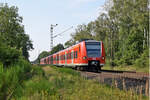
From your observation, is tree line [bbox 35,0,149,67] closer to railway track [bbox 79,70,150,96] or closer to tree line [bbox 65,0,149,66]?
tree line [bbox 65,0,149,66]

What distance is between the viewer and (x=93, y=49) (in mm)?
16078

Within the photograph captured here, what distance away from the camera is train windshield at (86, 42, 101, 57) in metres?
15.9

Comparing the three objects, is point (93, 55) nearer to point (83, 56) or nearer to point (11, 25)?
point (83, 56)

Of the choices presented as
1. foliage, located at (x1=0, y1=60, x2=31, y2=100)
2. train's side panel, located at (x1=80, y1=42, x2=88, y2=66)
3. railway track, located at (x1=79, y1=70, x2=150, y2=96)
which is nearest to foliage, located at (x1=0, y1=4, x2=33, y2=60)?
train's side panel, located at (x1=80, y1=42, x2=88, y2=66)

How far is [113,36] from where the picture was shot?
39812mm

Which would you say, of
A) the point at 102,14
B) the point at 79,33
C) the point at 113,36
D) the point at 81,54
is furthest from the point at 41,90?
the point at 79,33

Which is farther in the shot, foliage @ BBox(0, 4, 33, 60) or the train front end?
foliage @ BBox(0, 4, 33, 60)

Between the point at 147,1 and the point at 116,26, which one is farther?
the point at 116,26

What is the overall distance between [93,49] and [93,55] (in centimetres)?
50

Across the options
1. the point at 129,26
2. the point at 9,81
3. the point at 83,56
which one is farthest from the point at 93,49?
the point at 129,26

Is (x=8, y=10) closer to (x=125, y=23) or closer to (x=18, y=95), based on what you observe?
(x=125, y=23)

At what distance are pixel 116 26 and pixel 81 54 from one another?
23.6 m

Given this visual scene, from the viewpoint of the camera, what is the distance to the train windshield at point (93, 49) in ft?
52.2

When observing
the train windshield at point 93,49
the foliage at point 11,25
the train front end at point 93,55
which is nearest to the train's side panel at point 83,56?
the train front end at point 93,55
